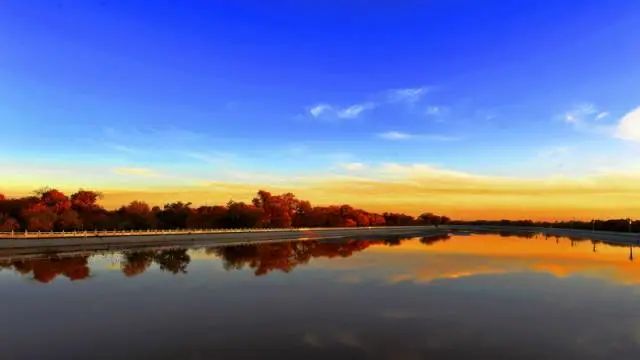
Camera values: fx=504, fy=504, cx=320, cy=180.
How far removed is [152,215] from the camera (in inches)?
4114

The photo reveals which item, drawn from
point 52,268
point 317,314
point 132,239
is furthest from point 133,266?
point 132,239

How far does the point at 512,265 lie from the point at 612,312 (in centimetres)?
1900

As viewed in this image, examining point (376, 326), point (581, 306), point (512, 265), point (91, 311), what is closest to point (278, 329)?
point (376, 326)

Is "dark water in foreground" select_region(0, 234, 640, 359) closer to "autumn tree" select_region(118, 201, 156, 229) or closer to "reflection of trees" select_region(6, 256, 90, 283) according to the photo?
"reflection of trees" select_region(6, 256, 90, 283)

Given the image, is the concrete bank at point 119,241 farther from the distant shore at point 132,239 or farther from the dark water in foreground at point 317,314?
the dark water in foreground at point 317,314

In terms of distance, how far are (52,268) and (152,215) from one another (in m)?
74.9

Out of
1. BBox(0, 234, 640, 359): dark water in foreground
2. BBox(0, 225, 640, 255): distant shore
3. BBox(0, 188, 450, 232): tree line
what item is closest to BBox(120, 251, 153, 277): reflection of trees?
BBox(0, 234, 640, 359): dark water in foreground

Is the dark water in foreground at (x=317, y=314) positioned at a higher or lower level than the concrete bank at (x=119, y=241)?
lower

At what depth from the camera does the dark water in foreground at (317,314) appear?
40.9 feet

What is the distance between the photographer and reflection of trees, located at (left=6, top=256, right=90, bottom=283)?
27.8m

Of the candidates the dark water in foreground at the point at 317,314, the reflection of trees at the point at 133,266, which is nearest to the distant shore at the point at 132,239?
the reflection of trees at the point at 133,266

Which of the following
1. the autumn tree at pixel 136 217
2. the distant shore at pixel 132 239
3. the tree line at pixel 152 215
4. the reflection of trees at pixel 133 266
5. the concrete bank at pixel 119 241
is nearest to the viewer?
the reflection of trees at pixel 133 266

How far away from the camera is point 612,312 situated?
17562 mm

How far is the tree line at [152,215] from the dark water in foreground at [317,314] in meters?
53.2
